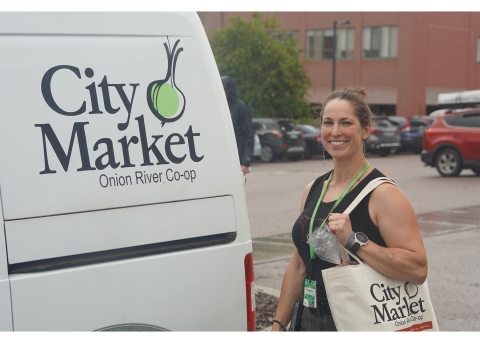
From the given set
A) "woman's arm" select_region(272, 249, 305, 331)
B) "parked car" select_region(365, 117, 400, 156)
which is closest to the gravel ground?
"woman's arm" select_region(272, 249, 305, 331)

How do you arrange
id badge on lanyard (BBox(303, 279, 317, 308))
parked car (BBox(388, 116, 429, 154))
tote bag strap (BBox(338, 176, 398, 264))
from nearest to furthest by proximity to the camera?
tote bag strap (BBox(338, 176, 398, 264))
id badge on lanyard (BBox(303, 279, 317, 308))
parked car (BBox(388, 116, 429, 154))

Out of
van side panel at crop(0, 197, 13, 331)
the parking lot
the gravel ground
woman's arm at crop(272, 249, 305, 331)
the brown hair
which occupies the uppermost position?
the brown hair

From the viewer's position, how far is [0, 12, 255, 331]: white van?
2.57 m

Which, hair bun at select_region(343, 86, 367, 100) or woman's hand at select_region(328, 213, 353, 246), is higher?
hair bun at select_region(343, 86, 367, 100)

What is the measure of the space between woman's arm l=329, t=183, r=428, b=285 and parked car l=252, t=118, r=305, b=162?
21765 mm

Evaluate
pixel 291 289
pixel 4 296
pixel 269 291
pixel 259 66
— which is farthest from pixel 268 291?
pixel 259 66

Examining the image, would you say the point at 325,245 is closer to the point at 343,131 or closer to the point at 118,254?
the point at 343,131

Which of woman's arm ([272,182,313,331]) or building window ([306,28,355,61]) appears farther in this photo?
building window ([306,28,355,61])

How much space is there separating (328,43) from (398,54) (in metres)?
4.96

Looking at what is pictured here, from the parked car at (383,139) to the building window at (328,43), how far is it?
18581 mm

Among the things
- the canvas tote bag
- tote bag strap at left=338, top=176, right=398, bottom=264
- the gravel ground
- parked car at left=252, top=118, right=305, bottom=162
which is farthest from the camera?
parked car at left=252, top=118, right=305, bottom=162

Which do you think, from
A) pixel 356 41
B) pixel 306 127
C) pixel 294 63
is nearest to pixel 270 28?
pixel 294 63

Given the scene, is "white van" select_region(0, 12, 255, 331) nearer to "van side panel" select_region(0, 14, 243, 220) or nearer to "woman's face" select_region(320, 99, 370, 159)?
"van side panel" select_region(0, 14, 243, 220)

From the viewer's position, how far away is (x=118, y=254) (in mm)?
2738
